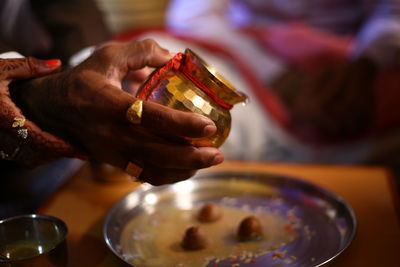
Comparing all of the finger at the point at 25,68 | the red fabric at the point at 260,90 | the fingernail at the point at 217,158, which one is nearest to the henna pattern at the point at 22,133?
the finger at the point at 25,68

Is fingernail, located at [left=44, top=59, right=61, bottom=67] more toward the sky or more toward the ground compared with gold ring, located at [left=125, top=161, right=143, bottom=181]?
more toward the sky

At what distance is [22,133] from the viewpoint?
2.55 ft

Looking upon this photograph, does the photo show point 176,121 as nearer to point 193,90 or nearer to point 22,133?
point 193,90

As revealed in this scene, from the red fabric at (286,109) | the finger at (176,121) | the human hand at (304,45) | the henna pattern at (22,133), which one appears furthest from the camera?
the human hand at (304,45)

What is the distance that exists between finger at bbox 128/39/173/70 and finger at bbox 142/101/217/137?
12 cm

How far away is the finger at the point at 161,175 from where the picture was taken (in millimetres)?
740

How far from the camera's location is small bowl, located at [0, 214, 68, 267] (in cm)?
73

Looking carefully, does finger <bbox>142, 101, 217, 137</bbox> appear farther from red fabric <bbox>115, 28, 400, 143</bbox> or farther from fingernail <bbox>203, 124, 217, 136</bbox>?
red fabric <bbox>115, 28, 400, 143</bbox>

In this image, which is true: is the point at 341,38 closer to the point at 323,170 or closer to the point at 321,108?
the point at 321,108

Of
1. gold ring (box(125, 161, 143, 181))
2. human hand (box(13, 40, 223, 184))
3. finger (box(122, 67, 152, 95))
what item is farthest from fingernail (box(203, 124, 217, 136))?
finger (box(122, 67, 152, 95))

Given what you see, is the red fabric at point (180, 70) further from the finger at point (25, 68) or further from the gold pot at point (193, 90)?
the finger at point (25, 68)

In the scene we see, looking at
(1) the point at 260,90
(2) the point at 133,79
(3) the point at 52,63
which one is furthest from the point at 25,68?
(1) the point at 260,90

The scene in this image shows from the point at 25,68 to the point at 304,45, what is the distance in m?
1.19

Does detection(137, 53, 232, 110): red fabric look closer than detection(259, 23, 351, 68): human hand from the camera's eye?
Yes
